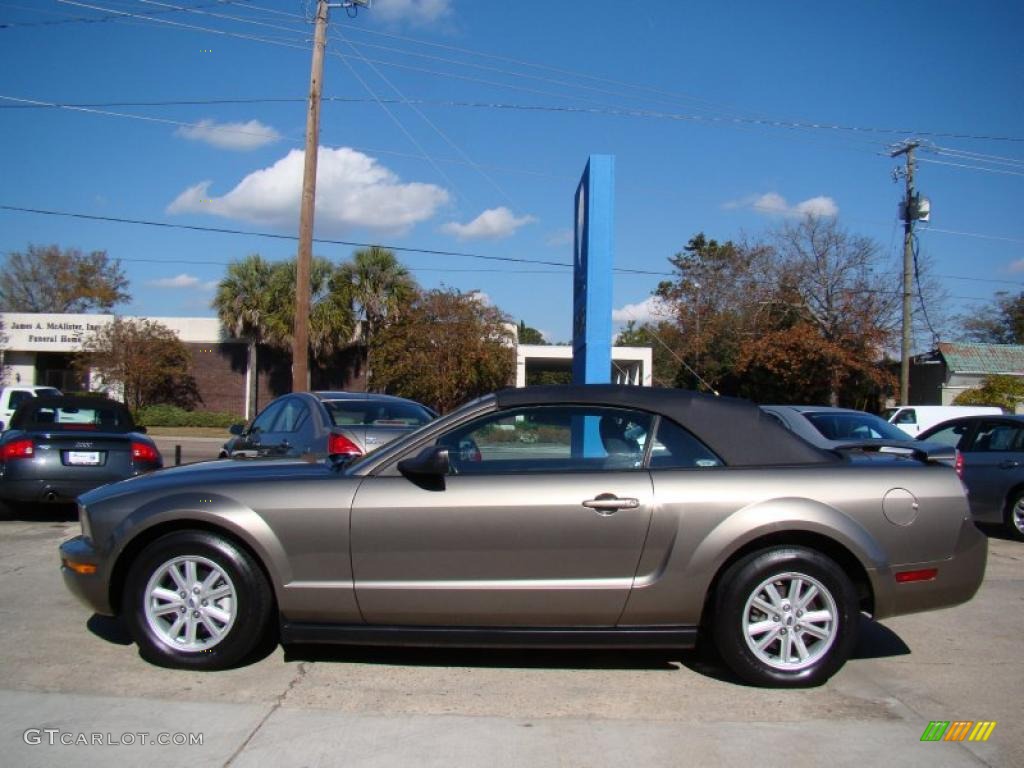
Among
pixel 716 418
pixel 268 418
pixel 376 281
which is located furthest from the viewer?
pixel 376 281

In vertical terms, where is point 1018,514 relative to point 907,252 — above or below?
below

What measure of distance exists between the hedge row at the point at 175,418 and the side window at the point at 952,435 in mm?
Result: 27624

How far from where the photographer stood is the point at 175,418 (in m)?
34.0

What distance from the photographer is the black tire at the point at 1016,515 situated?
33.4ft

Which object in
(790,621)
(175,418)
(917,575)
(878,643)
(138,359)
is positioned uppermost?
(138,359)

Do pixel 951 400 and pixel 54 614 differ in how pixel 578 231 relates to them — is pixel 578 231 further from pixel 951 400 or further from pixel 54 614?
pixel 951 400

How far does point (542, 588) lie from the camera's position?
451 centimetres

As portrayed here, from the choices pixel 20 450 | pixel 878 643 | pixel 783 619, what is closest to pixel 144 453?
pixel 20 450

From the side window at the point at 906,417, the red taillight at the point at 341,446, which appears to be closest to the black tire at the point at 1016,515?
the red taillight at the point at 341,446

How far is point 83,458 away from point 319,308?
944 inches

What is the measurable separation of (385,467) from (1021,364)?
36.5m

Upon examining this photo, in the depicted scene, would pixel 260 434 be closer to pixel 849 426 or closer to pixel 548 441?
pixel 548 441

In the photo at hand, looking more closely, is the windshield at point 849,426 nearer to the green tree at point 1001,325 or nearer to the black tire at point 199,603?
the black tire at point 199,603

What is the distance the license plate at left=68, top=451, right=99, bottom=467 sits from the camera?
949cm
